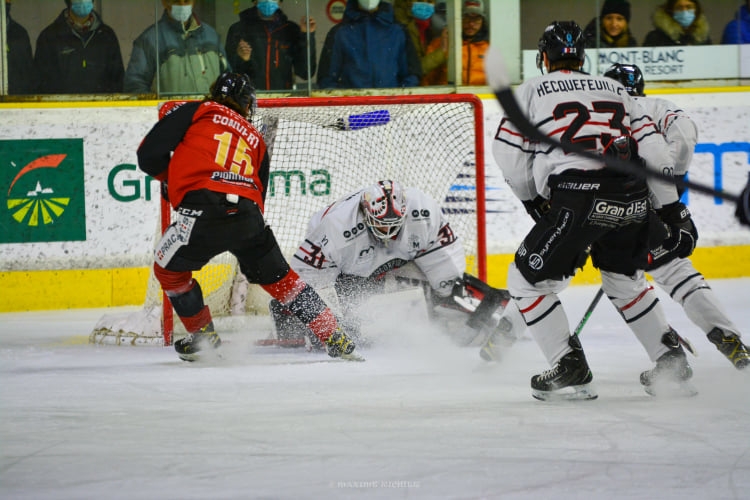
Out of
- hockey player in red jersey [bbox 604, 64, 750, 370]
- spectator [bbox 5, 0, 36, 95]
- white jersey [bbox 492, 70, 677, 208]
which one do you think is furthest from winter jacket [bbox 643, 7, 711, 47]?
spectator [bbox 5, 0, 36, 95]

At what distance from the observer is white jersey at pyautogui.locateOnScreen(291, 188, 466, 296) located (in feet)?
14.4

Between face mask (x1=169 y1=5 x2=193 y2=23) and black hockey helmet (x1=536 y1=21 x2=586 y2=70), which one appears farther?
face mask (x1=169 y1=5 x2=193 y2=23)

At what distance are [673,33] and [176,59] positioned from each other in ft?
10.5

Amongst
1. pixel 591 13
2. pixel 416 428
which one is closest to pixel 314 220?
pixel 416 428

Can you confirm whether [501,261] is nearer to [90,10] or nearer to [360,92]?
[360,92]

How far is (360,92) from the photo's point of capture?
6234 millimetres

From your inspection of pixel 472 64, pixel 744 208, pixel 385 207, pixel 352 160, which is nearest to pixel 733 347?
pixel 385 207

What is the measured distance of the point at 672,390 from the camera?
3012mm

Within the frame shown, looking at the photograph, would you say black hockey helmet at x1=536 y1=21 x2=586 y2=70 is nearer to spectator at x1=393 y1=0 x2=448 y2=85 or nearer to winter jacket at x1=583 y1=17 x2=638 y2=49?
spectator at x1=393 y1=0 x2=448 y2=85

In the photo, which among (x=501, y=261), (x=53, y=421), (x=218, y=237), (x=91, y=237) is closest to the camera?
(x=53, y=421)

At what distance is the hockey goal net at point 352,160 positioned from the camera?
16.5 ft

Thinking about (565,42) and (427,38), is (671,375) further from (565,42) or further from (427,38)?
(427,38)

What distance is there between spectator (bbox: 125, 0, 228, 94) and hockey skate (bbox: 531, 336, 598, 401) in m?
3.68

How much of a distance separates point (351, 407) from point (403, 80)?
3.71 m
